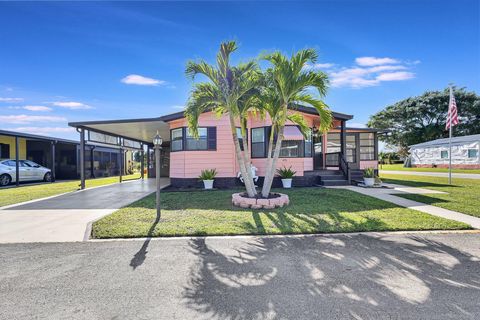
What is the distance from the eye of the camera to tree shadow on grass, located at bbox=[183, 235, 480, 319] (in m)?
2.36

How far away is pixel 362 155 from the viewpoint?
17.2 meters

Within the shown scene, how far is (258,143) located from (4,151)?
17860 mm

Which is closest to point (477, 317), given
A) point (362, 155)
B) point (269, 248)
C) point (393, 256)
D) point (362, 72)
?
point (393, 256)

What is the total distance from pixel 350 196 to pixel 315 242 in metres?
5.01

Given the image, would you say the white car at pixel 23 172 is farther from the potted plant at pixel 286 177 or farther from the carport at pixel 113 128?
the potted plant at pixel 286 177

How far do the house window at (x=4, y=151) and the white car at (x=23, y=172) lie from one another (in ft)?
6.86

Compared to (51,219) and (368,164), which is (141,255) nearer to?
(51,219)

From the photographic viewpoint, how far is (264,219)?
224 inches

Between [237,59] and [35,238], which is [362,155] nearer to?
[237,59]

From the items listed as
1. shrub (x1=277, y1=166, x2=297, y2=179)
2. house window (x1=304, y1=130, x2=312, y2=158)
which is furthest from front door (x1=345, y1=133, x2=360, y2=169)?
shrub (x1=277, y1=166, x2=297, y2=179)

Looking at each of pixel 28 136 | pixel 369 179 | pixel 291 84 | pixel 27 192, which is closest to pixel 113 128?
pixel 27 192

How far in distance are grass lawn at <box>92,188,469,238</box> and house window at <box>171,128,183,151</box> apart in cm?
436

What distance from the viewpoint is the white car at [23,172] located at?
14.2 m

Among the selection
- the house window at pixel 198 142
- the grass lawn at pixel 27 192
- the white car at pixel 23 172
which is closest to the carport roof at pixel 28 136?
the white car at pixel 23 172
